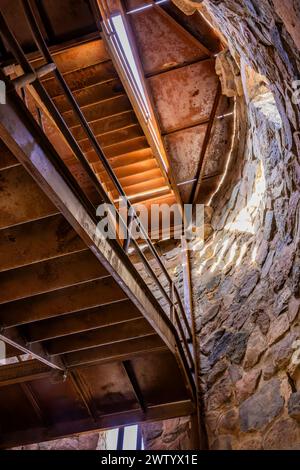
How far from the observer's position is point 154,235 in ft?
30.3

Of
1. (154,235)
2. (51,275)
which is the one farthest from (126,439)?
(51,275)

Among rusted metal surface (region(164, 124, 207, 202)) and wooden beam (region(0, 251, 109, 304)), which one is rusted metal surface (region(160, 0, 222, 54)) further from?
wooden beam (region(0, 251, 109, 304))

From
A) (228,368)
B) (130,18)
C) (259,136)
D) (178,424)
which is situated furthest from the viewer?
(130,18)

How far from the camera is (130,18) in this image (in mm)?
7840

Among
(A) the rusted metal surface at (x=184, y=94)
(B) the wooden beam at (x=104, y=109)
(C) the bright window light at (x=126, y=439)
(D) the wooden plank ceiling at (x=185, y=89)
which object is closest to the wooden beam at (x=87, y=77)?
(B) the wooden beam at (x=104, y=109)

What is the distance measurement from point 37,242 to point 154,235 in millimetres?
5428

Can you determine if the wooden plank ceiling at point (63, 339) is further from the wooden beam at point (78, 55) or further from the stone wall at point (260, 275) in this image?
the wooden beam at point (78, 55)

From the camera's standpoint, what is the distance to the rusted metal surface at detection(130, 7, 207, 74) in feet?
25.8

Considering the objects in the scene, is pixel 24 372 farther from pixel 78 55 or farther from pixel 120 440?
pixel 78 55

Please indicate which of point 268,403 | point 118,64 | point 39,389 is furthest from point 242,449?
point 118,64

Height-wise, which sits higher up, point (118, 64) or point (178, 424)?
point (118, 64)

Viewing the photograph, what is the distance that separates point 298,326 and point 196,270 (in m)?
3.25

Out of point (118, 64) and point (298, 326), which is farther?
point (118, 64)

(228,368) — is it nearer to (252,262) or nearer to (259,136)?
(252,262)
